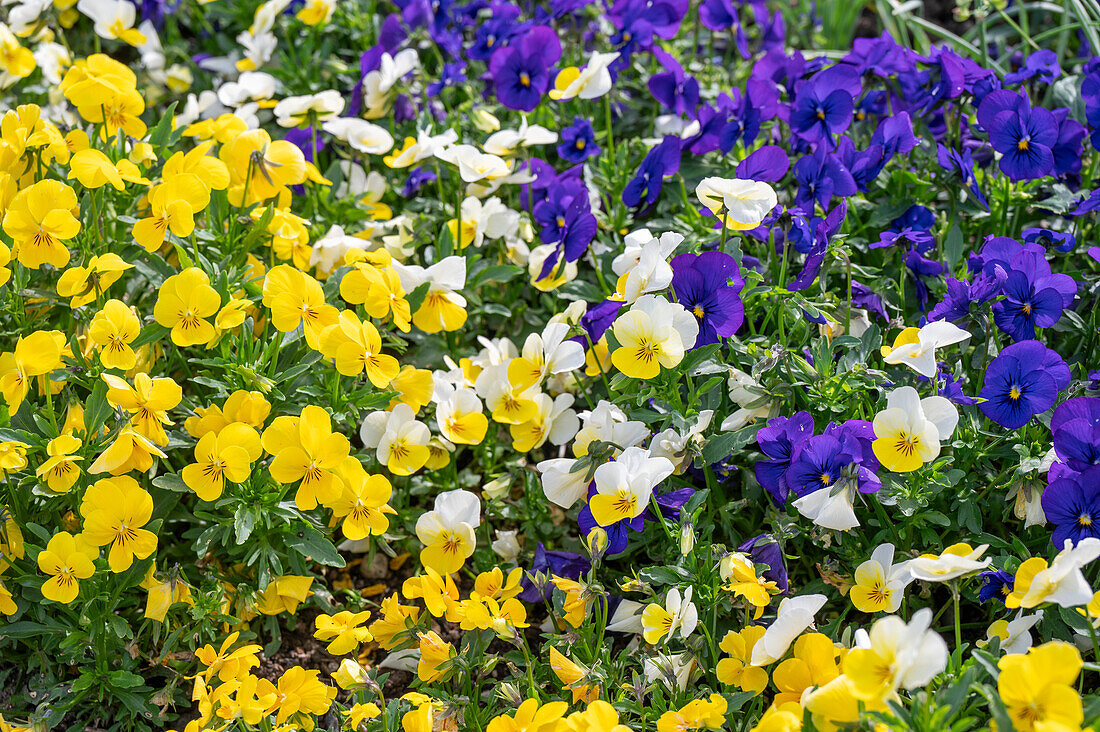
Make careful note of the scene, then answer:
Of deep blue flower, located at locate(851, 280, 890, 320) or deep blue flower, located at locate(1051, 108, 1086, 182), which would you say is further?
deep blue flower, located at locate(1051, 108, 1086, 182)

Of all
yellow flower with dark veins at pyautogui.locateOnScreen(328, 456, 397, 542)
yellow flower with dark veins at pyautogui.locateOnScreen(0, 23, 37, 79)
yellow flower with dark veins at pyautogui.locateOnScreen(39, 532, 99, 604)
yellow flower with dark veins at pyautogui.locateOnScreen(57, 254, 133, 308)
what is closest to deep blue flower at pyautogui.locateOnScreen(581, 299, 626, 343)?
yellow flower with dark veins at pyautogui.locateOnScreen(328, 456, 397, 542)

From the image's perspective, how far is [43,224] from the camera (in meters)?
1.84

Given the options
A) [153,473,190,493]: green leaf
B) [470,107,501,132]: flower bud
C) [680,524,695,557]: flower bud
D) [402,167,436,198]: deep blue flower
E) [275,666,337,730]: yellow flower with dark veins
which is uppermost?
[470,107,501,132]: flower bud

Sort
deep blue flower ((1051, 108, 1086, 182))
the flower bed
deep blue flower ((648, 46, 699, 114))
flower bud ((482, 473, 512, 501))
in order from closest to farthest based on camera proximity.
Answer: the flower bed
flower bud ((482, 473, 512, 501))
deep blue flower ((1051, 108, 1086, 182))
deep blue flower ((648, 46, 699, 114))

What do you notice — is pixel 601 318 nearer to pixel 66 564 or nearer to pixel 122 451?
pixel 122 451

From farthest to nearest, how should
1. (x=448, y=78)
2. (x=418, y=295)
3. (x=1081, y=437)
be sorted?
(x=448, y=78)
(x=418, y=295)
(x=1081, y=437)

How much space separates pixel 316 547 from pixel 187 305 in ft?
1.63

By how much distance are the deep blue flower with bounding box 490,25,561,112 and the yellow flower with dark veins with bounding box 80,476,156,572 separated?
4.69 feet

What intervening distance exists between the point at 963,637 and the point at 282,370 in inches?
54.9

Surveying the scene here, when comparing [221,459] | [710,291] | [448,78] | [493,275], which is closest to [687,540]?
[710,291]

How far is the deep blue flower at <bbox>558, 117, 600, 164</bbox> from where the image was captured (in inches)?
97.6

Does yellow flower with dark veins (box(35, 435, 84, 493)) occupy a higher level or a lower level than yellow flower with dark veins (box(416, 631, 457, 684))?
higher

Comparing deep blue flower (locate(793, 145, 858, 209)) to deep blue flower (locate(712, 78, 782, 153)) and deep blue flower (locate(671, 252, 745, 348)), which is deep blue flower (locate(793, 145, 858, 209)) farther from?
deep blue flower (locate(671, 252, 745, 348))

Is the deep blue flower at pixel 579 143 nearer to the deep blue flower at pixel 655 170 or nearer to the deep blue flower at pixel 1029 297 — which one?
the deep blue flower at pixel 655 170
